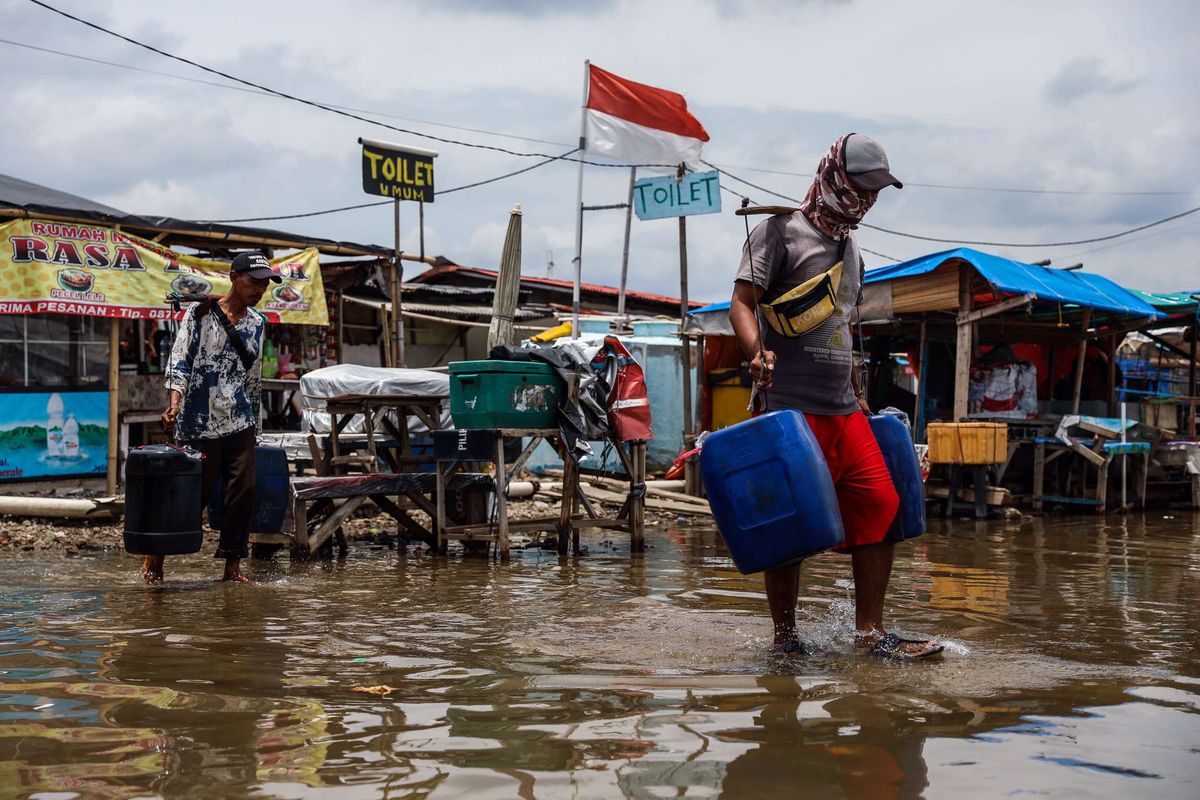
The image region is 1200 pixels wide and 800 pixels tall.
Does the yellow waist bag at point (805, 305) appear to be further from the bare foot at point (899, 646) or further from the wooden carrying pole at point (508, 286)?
the wooden carrying pole at point (508, 286)

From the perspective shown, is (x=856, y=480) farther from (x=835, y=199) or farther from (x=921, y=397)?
(x=921, y=397)

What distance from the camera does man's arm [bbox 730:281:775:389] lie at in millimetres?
4215

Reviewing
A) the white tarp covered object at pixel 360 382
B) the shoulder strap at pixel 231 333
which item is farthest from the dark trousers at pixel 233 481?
the white tarp covered object at pixel 360 382

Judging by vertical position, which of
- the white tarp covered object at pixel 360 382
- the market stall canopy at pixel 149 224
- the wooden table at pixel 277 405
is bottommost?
the wooden table at pixel 277 405

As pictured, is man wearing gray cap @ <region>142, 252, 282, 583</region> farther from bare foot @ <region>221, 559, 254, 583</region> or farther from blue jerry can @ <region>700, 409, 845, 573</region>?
blue jerry can @ <region>700, 409, 845, 573</region>

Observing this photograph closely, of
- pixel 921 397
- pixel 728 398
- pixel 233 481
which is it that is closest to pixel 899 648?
pixel 233 481

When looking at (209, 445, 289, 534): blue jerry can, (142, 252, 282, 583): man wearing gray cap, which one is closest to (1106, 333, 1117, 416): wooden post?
(209, 445, 289, 534): blue jerry can

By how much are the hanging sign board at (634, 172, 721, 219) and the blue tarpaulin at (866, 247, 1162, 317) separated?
2118 millimetres

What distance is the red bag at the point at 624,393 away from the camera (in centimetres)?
898

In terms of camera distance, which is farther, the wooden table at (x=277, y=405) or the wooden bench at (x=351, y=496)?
the wooden table at (x=277, y=405)

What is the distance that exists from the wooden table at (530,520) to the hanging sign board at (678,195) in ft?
17.8

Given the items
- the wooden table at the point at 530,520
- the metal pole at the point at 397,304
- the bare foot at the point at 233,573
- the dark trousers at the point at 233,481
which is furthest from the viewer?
the metal pole at the point at 397,304

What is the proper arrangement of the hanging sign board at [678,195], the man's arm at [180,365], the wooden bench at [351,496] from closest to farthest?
the man's arm at [180,365] < the wooden bench at [351,496] < the hanging sign board at [678,195]

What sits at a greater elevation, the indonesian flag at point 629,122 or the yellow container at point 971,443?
the indonesian flag at point 629,122
